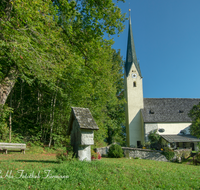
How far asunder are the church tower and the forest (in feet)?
31.5

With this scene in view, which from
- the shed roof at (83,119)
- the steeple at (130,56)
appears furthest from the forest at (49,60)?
the steeple at (130,56)

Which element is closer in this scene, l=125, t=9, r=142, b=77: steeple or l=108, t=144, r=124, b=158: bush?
l=108, t=144, r=124, b=158: bush

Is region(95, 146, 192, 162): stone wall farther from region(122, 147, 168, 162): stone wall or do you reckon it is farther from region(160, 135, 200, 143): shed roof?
region(160, 135, 200, 143): shed roof

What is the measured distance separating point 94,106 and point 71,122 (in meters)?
8.80

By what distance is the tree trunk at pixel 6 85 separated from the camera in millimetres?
8249

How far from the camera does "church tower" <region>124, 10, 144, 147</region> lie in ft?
87.9

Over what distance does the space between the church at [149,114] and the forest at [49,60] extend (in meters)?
9.79

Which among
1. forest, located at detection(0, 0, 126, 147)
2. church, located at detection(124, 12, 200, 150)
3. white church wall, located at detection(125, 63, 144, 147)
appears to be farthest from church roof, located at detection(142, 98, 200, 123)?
forest, located at detection(0, 0, 126, 147)

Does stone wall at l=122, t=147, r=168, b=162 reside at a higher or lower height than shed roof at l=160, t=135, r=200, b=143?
lower

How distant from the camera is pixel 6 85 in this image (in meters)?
8.41

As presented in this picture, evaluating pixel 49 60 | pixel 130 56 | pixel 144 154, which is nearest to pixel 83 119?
pixel 49 60

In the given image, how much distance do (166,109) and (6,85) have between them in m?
25.0

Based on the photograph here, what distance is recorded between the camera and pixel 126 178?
6422mm

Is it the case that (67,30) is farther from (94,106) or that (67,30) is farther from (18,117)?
(18,117)
